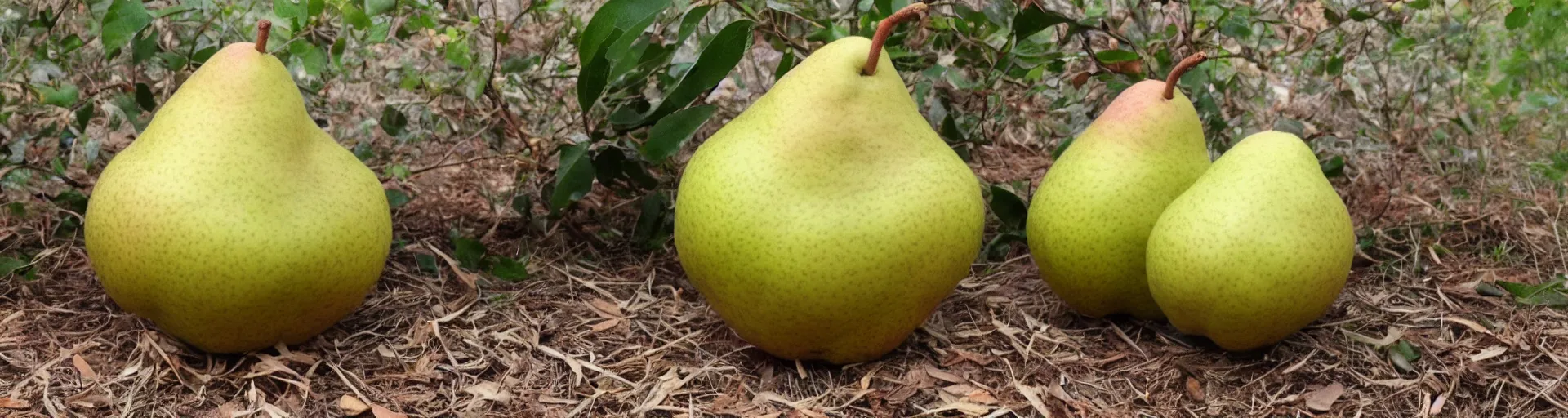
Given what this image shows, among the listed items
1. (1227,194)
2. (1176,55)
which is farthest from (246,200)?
(1176,55)

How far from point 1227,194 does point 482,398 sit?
1369mm

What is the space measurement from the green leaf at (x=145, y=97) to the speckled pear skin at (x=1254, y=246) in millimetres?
2133

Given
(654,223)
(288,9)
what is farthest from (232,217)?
(654,223)

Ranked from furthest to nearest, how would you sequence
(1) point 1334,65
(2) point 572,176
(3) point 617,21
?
(1) point 1334,65 → (2) point 572,176 → (3) point 617,21

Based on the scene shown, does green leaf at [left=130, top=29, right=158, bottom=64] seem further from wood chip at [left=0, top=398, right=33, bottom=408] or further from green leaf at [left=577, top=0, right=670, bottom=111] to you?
green leaf at [left=577, top=0, right=670, bottom=111]

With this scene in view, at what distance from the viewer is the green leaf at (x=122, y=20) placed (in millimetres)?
2314

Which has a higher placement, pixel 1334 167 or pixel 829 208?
pixel 829 208

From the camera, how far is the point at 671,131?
7.84 feet

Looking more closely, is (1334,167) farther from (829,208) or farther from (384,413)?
(384,413)

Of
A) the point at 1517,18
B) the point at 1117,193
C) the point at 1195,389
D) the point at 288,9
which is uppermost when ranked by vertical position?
the point at 1517,18

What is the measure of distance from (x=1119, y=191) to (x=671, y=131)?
89cm

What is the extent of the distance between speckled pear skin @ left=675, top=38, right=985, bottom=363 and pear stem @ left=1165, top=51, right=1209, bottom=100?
48 centimetres

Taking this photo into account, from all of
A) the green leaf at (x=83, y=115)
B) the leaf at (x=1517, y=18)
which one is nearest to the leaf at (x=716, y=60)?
the green leaf at (x=83, y=115)

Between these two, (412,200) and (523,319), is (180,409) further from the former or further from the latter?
(412,200)
